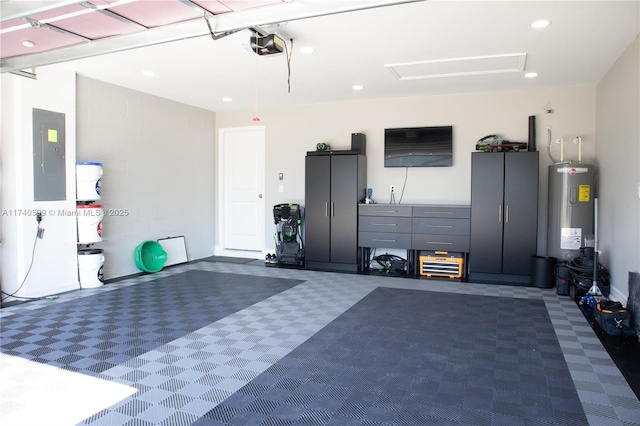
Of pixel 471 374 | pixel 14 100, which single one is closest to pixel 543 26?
pixel 471 374

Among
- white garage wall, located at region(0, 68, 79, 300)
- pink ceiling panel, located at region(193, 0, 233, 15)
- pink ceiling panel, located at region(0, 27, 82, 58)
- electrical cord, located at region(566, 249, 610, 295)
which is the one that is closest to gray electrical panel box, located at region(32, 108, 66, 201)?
white garage wall, located at region(0, 68, 79, 300)

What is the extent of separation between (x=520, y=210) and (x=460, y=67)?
6.76 ft

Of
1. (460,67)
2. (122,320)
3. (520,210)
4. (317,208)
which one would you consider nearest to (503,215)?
(520,210)

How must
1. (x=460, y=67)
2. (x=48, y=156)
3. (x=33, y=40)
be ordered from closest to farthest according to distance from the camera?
(x=33, y=40), (x=48, y=156), (x=460, y=67)

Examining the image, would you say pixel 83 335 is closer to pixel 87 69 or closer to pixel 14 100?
pixel 14 100

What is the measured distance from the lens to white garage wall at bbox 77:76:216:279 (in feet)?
19.0

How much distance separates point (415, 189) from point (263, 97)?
2.77 m

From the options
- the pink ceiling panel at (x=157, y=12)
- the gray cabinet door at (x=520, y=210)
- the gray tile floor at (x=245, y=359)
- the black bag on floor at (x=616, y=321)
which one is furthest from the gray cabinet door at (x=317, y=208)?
the black bag on floor at (x=616, y=321)

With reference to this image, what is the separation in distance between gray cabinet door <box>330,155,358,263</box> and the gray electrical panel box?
3618 millimetres

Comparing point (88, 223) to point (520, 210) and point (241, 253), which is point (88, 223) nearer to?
point (241, 253)

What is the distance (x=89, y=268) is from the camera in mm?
5363

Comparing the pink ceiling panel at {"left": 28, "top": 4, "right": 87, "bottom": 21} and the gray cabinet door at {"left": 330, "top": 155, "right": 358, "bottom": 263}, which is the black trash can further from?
the pink ceiling panel at {"left": 28, "top": 4, "right": 87, "bottom": 21}

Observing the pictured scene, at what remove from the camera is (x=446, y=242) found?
6.19m

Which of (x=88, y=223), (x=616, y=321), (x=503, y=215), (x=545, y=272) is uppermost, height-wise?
(x=503, y=215)
